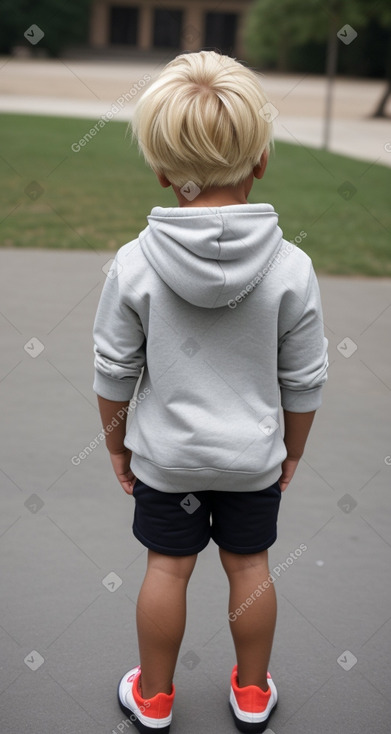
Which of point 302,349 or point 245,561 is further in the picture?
point 245,561

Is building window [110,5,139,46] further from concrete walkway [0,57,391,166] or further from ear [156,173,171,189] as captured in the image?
ear [156,173,171,189]

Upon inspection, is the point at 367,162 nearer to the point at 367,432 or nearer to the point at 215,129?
the point at 367,432

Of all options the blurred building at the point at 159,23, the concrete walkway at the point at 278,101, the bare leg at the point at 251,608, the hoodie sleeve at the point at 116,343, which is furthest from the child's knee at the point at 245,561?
the blurred building at the point at 159,23

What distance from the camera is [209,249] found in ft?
5.09

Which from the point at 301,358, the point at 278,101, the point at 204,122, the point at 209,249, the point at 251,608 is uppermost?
the point at 204,122

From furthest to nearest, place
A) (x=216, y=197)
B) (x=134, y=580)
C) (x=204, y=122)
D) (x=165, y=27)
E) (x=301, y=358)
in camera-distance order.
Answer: (x=165, y=27) < (x=134, y=580) < (x=301, y=358) < (x=216, y=197) < (x=204, y=122)

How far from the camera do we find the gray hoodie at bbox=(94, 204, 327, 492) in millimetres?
1572

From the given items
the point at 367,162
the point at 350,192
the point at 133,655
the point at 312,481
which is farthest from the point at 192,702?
the point at 367,162

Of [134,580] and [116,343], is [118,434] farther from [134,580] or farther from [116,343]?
[134,580]

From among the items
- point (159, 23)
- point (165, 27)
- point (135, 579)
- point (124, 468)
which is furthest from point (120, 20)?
point (124, 468)

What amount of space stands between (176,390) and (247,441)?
0.16 metres

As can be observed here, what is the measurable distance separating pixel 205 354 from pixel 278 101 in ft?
82.0

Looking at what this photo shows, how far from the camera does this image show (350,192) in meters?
9.61

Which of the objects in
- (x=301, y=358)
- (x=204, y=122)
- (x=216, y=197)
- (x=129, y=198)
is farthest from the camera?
(x=129, y=198)
